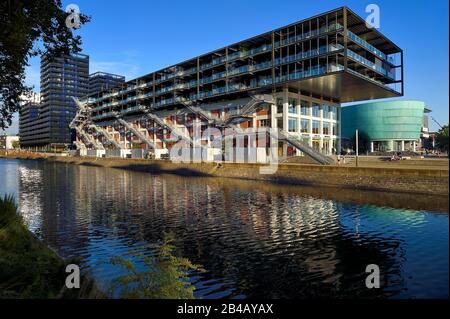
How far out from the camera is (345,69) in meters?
55.7

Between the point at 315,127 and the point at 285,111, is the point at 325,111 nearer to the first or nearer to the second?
the point at 315,127

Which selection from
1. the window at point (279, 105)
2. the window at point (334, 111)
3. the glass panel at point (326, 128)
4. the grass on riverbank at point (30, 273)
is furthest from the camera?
the window at point (334, 111)

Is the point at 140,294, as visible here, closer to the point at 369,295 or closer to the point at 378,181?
the point at 369,295

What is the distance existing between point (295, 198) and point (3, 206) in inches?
994

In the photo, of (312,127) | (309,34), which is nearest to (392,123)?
(312,127)

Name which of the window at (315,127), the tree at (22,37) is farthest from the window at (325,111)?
the tree at (22,37)

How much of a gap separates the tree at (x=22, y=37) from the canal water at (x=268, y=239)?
8.39 meters

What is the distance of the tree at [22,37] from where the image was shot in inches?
523

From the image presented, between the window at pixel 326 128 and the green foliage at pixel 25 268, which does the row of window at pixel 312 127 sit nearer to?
the window at pixel 326 128

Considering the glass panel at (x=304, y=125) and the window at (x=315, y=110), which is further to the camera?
the window at (x=315, y=110)

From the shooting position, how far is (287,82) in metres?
62.8

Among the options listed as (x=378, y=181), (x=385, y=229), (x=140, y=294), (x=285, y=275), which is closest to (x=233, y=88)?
(x=378, y=181)

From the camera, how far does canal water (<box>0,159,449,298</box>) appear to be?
12078 mm

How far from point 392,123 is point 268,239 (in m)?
128
